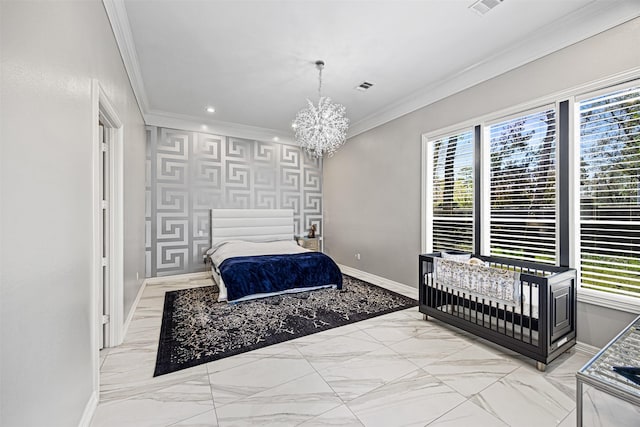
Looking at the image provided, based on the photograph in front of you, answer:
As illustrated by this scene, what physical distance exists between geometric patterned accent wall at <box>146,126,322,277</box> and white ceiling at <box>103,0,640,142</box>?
3.30 feet

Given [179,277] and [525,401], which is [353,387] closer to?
[525,401]

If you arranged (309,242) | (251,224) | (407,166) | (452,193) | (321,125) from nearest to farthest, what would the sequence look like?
(321,125) → (452,193) → (407,166) → (251,224) → (309,242)

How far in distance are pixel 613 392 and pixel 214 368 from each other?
240 centimetres

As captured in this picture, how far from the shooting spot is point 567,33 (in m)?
2.57

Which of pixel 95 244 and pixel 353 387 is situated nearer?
pixel 95 244

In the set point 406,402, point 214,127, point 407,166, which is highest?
point 214,127

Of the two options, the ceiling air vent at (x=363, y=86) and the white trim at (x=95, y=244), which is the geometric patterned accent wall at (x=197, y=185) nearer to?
the ceiling air vent at (x=363, y=86)

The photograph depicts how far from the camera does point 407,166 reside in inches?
171

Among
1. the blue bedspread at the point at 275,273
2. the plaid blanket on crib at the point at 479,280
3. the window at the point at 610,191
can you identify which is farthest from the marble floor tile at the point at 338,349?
the window at the point at 610,191

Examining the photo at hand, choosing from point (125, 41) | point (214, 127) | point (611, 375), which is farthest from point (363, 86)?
point (611, 375)

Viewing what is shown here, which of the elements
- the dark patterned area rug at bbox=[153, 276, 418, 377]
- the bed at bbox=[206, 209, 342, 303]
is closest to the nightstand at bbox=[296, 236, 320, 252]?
the bed at bbox=[206, 209, 342, 303]

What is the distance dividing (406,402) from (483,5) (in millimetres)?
3129

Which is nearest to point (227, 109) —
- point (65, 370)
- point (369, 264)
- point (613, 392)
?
point (369, 264)

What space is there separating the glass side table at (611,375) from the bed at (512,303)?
28.7 inches
